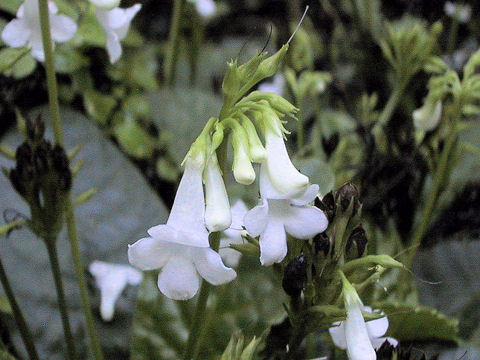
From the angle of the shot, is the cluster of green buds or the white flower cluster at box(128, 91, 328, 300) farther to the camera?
the cluster of green buds

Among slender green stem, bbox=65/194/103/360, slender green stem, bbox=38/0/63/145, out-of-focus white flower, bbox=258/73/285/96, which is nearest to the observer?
slender green stem, bbox=38/0/63/145

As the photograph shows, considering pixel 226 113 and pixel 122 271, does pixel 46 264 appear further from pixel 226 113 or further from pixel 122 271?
pixel 226 113

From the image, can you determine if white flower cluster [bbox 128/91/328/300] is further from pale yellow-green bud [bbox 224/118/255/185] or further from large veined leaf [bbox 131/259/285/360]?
large veined leaf [bbox 131/259/285/360]

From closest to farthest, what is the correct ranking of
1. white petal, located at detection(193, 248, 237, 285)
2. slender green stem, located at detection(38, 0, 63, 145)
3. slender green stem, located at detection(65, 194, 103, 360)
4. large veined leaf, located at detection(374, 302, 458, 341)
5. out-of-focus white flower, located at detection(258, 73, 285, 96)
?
white petal, located at detection(193, 248, 237, 285), slender green stem, located at detection(38, 0, 63, 145), slender green stem, located at detection(65, 194, 103, 360), large veined leaf, located at detection(374, 302, 458, 341), out-of-focus white flower, located at detection(258, 73, 285, 96)

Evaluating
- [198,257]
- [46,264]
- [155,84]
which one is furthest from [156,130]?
[198,257]

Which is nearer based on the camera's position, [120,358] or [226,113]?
[226,113]

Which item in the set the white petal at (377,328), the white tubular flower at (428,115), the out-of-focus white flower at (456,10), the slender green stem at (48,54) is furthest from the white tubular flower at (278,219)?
the out-of-focus white flower at (456,10)

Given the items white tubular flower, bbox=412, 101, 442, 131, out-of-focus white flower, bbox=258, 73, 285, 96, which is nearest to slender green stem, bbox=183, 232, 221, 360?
white tubular flower, bbox=412, 101, 442, 131

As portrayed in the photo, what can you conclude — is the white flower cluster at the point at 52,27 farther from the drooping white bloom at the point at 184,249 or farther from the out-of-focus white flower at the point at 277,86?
the out-of-focus white flower at the point at 277,86
